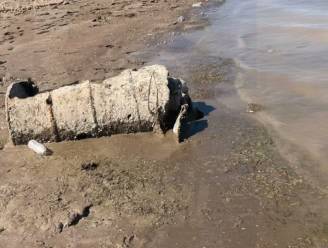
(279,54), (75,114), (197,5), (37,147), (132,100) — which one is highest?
(132,100)

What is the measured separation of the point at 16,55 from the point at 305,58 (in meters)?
5.77

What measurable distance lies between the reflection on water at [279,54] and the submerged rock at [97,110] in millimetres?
1445

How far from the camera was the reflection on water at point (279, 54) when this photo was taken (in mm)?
6520

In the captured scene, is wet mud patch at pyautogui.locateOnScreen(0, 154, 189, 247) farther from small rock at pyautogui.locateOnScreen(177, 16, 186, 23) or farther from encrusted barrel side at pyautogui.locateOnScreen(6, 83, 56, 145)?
small rock at pyautogui.locateOnScreen(177, 16, 186, 23)

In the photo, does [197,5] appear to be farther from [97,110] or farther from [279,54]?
[97,110]

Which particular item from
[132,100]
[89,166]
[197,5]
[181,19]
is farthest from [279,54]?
[197,5]

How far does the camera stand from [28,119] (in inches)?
250

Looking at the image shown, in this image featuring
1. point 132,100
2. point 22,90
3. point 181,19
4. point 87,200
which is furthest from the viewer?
point 181,19

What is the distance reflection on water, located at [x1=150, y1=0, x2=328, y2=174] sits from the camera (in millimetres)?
6520

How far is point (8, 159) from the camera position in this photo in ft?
20.0

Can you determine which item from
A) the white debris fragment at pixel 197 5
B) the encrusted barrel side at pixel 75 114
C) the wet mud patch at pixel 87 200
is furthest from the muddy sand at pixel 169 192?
the white debris fragment at pixel 197 5

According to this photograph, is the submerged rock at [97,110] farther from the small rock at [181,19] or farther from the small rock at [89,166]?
the small rock at [181,19]

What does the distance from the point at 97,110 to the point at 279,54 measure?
4.16 m

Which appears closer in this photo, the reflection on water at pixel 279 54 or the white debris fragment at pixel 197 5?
the reflection on water at pixel 279 54
